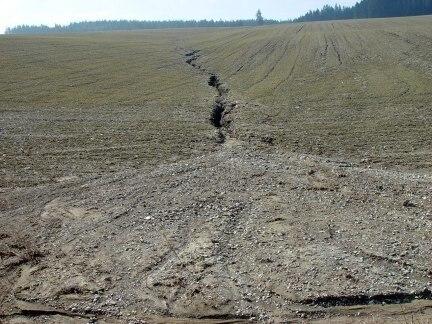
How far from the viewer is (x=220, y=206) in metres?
14.3

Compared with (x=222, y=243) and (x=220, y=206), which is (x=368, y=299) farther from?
(x=220, y=206)

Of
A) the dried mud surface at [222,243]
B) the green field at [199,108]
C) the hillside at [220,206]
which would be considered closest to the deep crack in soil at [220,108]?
the hillside at [220,206]

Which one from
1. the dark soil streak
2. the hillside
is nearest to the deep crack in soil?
the hillside

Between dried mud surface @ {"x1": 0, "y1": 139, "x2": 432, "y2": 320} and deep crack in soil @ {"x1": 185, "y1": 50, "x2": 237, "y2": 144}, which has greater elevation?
deep crack in soil @ {"x1": 185, "y1": 50, "x2": 237, "y2": 144}

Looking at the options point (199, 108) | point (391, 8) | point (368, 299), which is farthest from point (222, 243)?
point (391, 8)

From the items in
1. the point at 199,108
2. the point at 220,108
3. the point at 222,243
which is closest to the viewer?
the point at 222,243

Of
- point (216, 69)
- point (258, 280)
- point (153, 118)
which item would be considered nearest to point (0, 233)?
point (258, 280)

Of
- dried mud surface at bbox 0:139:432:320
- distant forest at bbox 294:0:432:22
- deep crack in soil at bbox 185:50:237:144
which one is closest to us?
dried mud surface at bbox 0:139:432:320

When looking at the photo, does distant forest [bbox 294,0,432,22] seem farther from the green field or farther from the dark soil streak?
the dark soil streak

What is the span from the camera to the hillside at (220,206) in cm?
1004

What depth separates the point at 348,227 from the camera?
12.6 meters

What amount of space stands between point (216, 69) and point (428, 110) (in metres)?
23.5

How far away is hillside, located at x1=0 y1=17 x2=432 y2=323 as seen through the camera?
10.0m

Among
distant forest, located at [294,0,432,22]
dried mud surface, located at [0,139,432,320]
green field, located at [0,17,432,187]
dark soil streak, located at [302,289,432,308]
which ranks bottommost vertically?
dark soil streak, located at [302,289,432,308]
